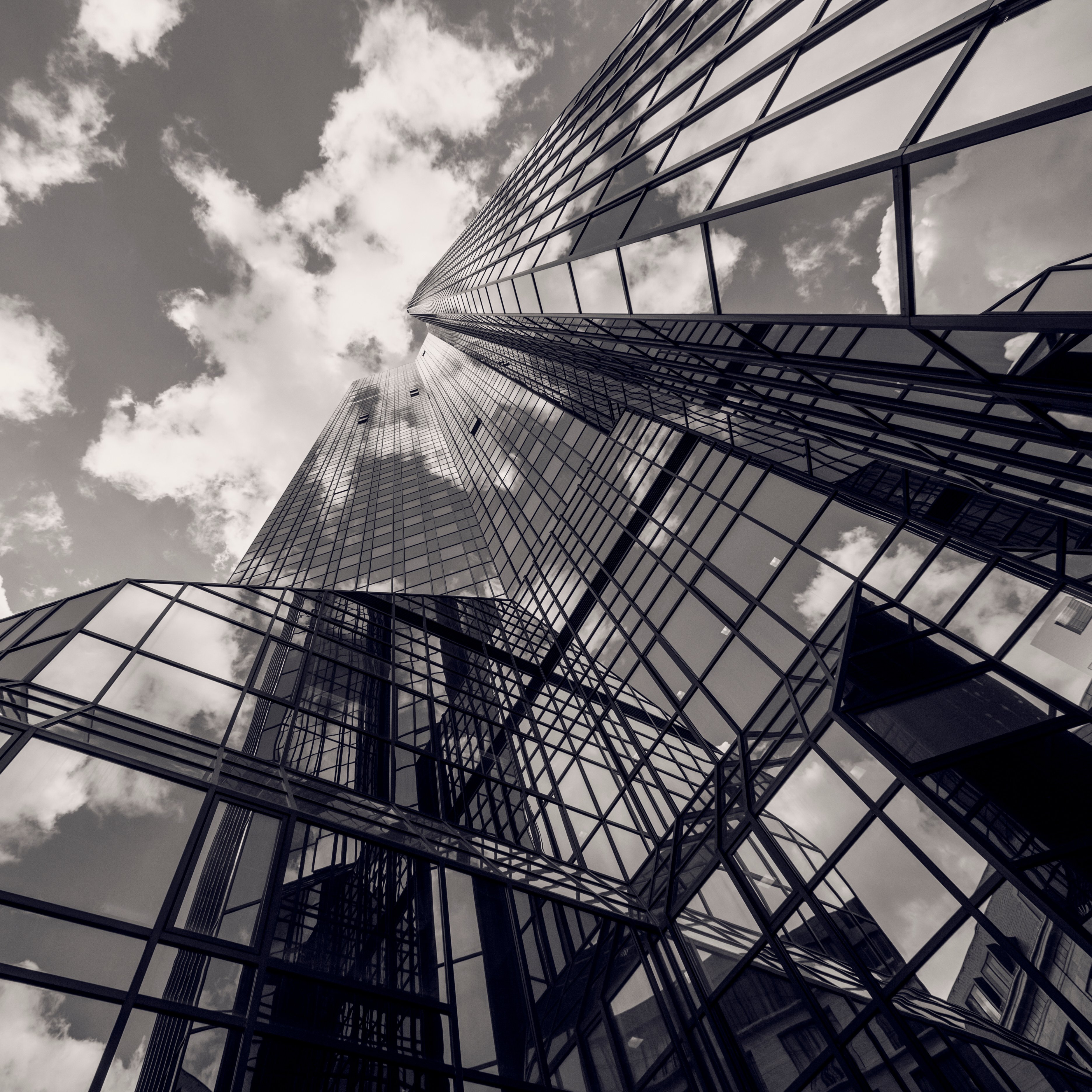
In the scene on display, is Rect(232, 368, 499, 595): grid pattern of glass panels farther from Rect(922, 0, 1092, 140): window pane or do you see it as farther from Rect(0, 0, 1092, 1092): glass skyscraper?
Rect(922, 0, 1092, 140): window pane

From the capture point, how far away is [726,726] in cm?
1573

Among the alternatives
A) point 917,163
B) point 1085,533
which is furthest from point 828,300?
point 1085,533

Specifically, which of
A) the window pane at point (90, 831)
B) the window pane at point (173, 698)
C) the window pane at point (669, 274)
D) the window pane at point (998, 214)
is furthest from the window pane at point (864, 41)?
the window pane at point (173, 698)

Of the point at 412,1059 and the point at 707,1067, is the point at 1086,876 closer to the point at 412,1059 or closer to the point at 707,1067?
the point at 707,1067

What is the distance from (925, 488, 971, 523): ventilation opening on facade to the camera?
521 inches

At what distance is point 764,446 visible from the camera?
18.4 m

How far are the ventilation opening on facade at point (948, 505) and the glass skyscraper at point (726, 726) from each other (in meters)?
0.07

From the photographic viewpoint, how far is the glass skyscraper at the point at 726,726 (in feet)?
23.2

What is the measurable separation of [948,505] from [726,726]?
22.6 feet

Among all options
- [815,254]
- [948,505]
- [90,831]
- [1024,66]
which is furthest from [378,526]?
[1024,66]

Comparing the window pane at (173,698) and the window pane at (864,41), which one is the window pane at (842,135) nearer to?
Result: the window pane at (864,41)

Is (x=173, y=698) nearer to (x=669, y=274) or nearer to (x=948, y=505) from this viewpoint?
(x=669, y=274)

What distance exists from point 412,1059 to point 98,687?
29.6ft

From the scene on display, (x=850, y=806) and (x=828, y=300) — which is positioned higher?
(x=828, y=300)
